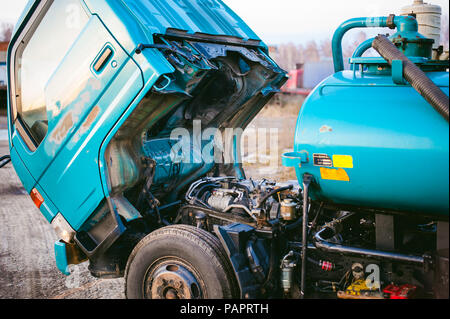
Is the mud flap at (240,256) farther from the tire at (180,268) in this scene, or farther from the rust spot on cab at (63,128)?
the rust spot on cab at (63,128)

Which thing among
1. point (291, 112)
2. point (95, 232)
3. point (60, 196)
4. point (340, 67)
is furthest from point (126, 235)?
point (291, 112)

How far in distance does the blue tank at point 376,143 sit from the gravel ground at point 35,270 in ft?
7.90

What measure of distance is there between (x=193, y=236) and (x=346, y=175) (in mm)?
1198

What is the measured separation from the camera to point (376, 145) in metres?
2.89

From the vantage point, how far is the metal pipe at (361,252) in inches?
116

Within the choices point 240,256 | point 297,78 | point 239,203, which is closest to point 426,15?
point 239,203

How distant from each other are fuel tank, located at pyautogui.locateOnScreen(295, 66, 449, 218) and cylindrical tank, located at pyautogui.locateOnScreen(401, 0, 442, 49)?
4.65ft

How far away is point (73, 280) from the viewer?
465 centimetres

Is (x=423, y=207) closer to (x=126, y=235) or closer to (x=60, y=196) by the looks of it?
(x=126, y=235)

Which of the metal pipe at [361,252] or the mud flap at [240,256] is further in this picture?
the mud flap at [240,256]

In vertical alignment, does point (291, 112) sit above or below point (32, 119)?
below

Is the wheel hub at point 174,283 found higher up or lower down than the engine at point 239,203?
Result: lower down

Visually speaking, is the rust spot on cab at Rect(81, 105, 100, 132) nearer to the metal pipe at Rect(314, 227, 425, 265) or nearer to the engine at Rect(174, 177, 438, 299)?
the engine at Rect(174, 177, 438, 299)

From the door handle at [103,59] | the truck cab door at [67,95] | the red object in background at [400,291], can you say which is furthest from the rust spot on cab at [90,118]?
the red object in background at [400,291]
